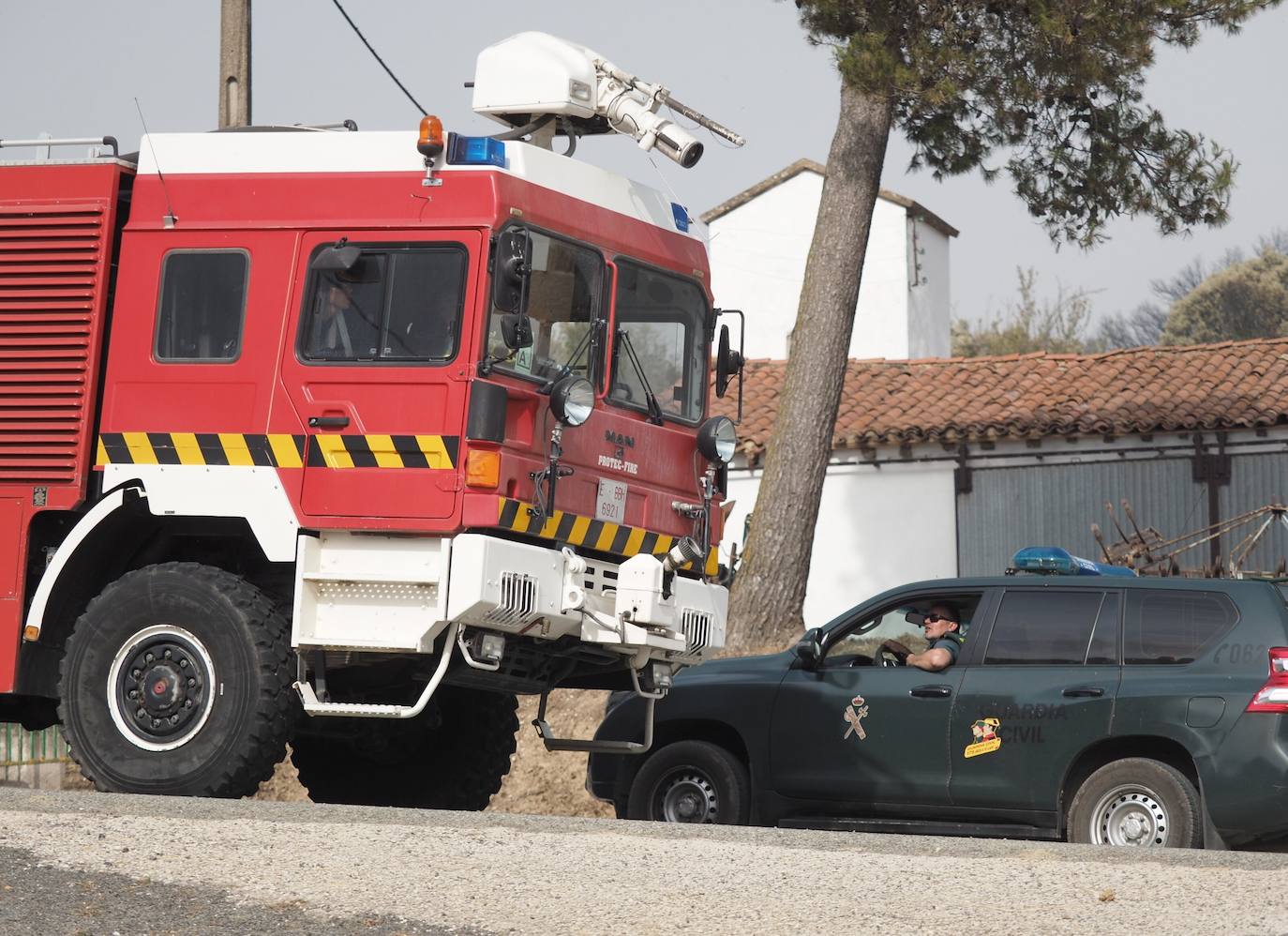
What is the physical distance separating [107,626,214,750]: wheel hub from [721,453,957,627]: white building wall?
1735cm

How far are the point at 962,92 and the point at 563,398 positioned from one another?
9030mm

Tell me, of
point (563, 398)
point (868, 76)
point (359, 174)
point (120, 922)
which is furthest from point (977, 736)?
point (868, 76)

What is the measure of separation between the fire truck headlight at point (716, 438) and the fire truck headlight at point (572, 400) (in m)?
1.20

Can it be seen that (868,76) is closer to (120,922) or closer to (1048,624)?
(1048,624)

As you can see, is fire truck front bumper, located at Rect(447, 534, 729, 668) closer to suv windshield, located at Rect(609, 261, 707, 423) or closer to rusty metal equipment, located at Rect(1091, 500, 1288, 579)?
suv windshield, located at Rect(609, 261, 707, 423)

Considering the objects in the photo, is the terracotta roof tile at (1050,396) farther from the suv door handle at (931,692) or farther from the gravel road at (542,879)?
the gravel road at (542,879)

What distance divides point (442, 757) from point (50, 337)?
3539mm

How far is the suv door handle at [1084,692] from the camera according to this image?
10000mm

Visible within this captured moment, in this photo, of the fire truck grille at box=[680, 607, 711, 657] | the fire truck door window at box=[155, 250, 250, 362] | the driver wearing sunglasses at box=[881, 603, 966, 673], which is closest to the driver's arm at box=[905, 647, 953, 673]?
the driver wearing sunglasses at box=[881, 603, 966, 673]

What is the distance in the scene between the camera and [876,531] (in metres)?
26.9

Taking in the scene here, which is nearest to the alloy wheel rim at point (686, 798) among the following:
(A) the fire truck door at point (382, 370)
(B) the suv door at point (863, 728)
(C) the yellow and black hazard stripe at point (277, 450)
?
(B) the suv door at point (863, 728)

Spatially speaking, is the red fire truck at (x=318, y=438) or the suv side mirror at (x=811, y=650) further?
the suv side mirror at (x=811, y=650)

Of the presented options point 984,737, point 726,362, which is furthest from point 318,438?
point 984,737

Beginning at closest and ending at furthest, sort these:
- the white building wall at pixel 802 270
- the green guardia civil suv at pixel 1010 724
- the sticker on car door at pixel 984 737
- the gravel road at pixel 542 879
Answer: the gravel road at pixel 542 879
the green guardia civil suv at pixel 1010 724
the sticker on car door at pixel 984 737
the white building wall at pixel 802 270
